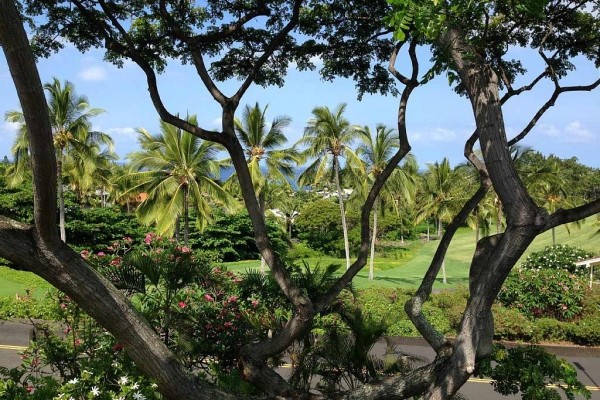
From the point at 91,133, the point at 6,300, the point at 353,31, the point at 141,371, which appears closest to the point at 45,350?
the point at 141,371

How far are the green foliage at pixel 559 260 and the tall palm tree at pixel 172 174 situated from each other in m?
15.6

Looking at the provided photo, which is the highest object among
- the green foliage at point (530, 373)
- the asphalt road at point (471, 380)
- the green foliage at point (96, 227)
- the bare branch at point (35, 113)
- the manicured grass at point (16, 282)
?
the bare branch at point (35, 113)

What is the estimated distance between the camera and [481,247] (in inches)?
217

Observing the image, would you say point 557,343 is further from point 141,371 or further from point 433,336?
point 141,371

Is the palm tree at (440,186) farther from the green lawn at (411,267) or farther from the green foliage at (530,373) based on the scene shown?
the green foliage at (530,373)

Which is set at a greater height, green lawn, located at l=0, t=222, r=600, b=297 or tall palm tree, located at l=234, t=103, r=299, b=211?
tall palm tree, located at l=234, t=103, r=299, b=211

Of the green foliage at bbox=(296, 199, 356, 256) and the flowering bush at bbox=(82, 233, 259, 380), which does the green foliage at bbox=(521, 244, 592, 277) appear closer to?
the flowering bush at bbox=(82, 233, 259, 380)

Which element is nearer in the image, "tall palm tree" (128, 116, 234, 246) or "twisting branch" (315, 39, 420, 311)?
"twisting branch" (315, 39, 420, 311)

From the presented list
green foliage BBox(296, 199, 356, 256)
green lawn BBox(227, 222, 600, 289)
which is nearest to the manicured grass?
green lawn BBox(227, 222, 600, 289)

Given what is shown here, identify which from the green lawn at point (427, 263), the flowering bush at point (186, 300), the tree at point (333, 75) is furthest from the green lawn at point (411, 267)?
the tree at point (333, 75)

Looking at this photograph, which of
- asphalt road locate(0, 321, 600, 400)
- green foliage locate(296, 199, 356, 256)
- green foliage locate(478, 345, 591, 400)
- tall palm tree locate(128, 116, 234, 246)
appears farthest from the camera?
green foliage locate(296, 199, 356, 256)

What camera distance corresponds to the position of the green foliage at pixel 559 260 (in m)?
24.4

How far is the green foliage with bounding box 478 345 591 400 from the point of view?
596 centimetres

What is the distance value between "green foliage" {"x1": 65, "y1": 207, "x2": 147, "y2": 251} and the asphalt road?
1990 cm
